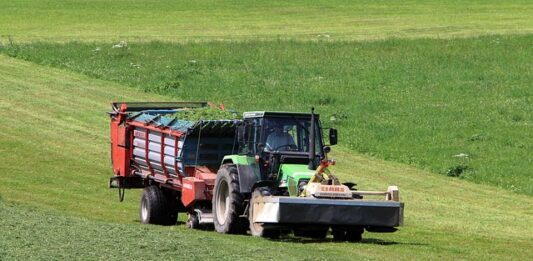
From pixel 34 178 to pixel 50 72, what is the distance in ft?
53.1

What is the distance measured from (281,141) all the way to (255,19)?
4418 cm

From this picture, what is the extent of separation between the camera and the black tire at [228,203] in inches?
867

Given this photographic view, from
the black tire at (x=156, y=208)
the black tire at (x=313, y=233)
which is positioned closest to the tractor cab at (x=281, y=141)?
the black tire at (x=313, y=233)

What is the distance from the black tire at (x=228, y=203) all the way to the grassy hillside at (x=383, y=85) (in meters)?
10.5

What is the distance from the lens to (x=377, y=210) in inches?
827

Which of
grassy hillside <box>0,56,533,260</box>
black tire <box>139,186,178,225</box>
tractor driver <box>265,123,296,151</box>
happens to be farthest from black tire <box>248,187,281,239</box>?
black tire <box>139,186,178,225</box>

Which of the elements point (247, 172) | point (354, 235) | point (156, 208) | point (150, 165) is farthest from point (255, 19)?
point (354, 235)

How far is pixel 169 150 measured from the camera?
80.4 ft

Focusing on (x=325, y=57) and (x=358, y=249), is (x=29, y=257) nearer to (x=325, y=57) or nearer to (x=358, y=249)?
(x=358, y=249)

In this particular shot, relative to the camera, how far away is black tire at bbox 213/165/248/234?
22016 mm

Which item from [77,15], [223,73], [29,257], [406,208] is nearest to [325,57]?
[223,73]

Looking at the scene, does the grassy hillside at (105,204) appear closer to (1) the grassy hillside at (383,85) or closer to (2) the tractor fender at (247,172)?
(2) the tractor fender at (247,172)

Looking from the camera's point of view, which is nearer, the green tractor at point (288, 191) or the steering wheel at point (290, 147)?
the green tractor at point (288, 191)

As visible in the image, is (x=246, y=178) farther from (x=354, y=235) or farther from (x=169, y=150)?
(x=169, y=150)
